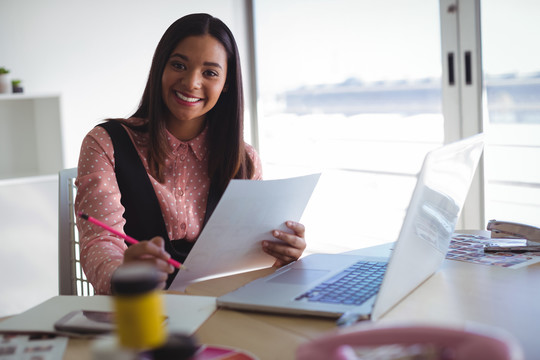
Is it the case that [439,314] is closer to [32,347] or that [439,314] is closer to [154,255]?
[154,255]

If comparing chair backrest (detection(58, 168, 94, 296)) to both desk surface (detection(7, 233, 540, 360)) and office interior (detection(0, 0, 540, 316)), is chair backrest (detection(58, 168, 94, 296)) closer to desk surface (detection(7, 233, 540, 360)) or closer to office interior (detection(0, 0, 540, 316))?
desk surface (detection(7, 233, 540, 360))

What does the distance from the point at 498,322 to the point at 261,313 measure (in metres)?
0.37

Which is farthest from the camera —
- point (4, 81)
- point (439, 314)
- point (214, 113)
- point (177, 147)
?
point (4, 81)

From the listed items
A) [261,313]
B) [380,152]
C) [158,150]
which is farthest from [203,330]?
[380,152]

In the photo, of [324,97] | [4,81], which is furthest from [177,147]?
[324,97]

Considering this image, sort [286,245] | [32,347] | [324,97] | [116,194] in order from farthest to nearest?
1. [324,97]
2. [116,194]
3. [286,245]
4. [32,347]

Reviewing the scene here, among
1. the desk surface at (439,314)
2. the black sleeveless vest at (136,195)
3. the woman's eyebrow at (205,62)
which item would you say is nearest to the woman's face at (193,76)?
the woman's eyebrow at (205,62)

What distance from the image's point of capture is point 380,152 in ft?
11.5

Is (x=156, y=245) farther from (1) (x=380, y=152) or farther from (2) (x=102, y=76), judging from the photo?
(2) (x=102, y=76)

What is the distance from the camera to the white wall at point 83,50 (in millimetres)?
3463

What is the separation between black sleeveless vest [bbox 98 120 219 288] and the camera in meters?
1.67

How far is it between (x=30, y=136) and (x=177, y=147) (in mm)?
2038

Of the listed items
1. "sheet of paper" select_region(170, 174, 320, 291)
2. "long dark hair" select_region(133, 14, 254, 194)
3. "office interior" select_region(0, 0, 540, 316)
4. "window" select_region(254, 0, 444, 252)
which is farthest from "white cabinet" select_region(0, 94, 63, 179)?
"sheet of paper" select_region(170, 174, 320, 291)

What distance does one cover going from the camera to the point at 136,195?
66.3 inches
